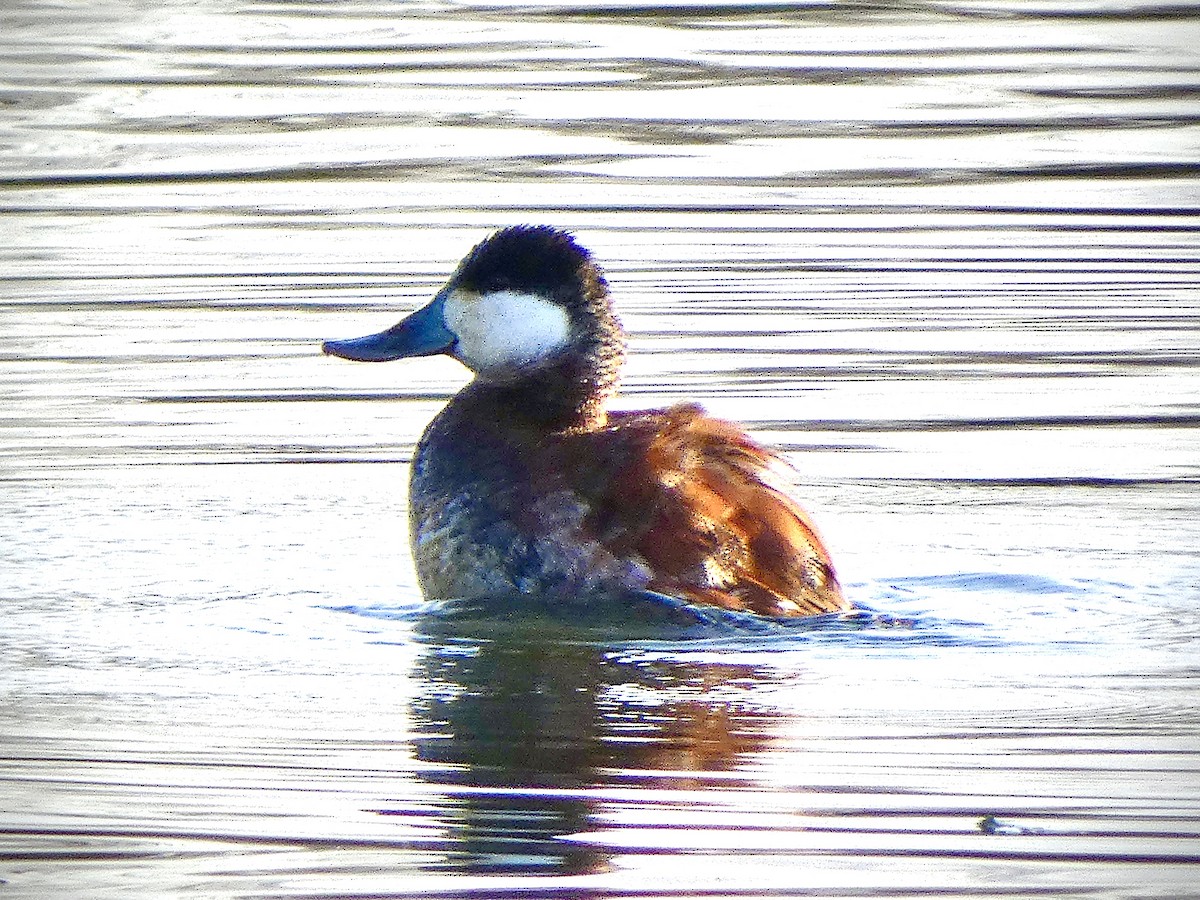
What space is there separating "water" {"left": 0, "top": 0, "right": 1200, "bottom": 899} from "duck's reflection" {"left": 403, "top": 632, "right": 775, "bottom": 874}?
0.02 m

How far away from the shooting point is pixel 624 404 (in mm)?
8391

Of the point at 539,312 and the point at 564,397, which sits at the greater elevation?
the point at 539,312

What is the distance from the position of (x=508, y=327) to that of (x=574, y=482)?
0.72 meters

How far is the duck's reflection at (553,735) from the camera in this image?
423 centimetres

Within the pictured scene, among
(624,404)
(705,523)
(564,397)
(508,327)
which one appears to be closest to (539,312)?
(508,327)

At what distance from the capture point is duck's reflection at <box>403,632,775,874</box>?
4.23 meters

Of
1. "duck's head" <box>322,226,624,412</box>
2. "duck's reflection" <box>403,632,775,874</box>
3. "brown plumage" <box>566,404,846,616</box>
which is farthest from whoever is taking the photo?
"duck's head" <box>322,226,624,412</box>

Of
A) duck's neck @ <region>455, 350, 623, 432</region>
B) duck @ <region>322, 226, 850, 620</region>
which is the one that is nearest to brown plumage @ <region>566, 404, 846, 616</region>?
duck @ <region>322, 226, 850, 620</region>

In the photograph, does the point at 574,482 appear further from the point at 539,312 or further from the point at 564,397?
the point at 539,312

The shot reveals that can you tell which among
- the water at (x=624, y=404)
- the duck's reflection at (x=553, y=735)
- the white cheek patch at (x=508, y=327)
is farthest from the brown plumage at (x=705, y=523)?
the white cheek patch at (x=508, y=327)

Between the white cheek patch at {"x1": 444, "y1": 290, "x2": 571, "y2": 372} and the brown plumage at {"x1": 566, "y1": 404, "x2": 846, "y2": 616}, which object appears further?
the white cheek patch at {"x1": 444, "y1": 290, "x2": 571, "y2": 372}

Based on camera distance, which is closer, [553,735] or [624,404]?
[553,735]

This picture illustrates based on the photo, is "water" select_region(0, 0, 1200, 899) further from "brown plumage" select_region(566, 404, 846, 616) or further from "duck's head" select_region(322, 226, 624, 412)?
"duck's head" select_region(322, 226, 624, 412)

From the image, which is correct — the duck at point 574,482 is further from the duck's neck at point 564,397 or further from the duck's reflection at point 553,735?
the duck's reflection at point 553,735
